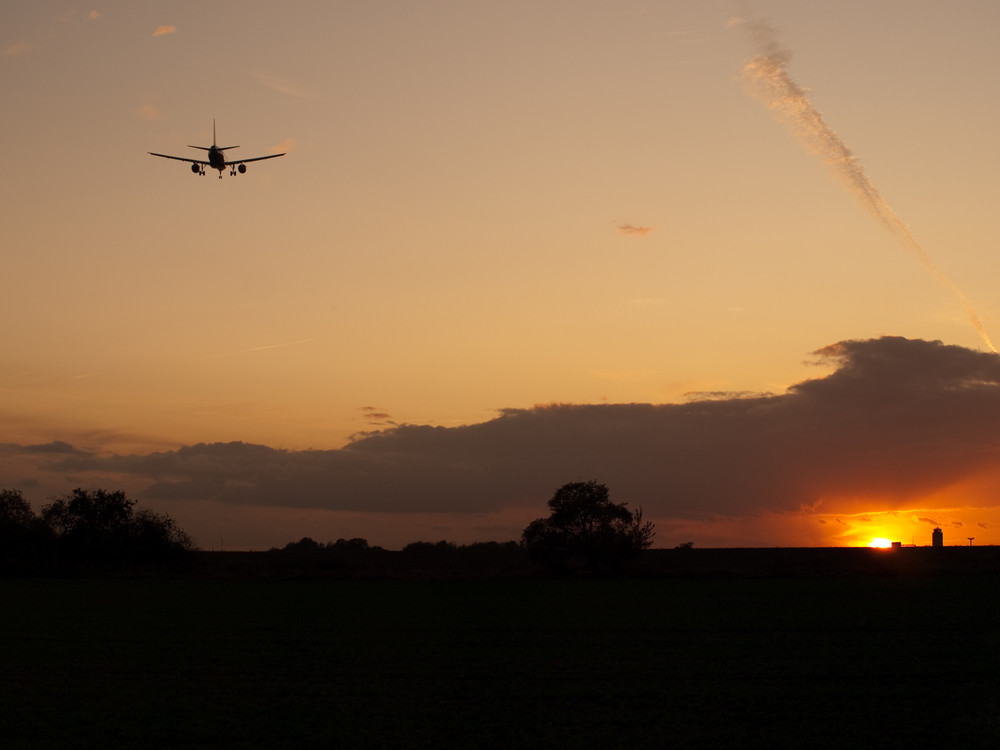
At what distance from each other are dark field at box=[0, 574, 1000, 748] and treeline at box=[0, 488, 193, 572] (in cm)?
7401

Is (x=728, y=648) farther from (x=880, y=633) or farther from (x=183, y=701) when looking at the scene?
(x=183, y=701)

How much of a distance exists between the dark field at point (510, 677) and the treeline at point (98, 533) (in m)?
74.0

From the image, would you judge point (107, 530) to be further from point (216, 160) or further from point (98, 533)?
point (216, 160)

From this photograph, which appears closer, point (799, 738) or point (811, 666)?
point (799, 738)

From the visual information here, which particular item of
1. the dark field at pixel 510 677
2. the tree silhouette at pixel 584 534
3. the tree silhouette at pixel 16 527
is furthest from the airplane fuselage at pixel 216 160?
the tree silhouette at pixel 16 527

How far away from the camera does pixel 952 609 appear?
124ft

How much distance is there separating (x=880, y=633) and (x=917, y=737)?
15.0 metres

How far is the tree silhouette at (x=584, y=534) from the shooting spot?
293ft

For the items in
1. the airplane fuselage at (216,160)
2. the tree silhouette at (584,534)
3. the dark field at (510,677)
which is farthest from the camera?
the tree silhouette at (584,534)

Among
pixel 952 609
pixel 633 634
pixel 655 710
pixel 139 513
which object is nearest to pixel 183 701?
pixel 655 710

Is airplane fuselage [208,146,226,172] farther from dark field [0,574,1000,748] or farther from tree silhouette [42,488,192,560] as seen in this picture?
tree silhouette [42,488,192,560]

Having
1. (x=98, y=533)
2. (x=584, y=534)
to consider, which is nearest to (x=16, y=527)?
(x=98, y=533)

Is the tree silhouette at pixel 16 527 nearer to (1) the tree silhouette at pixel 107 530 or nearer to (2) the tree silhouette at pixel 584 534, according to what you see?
(1) the tree silhouette at pixel 107 530

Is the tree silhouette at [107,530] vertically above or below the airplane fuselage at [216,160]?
below
